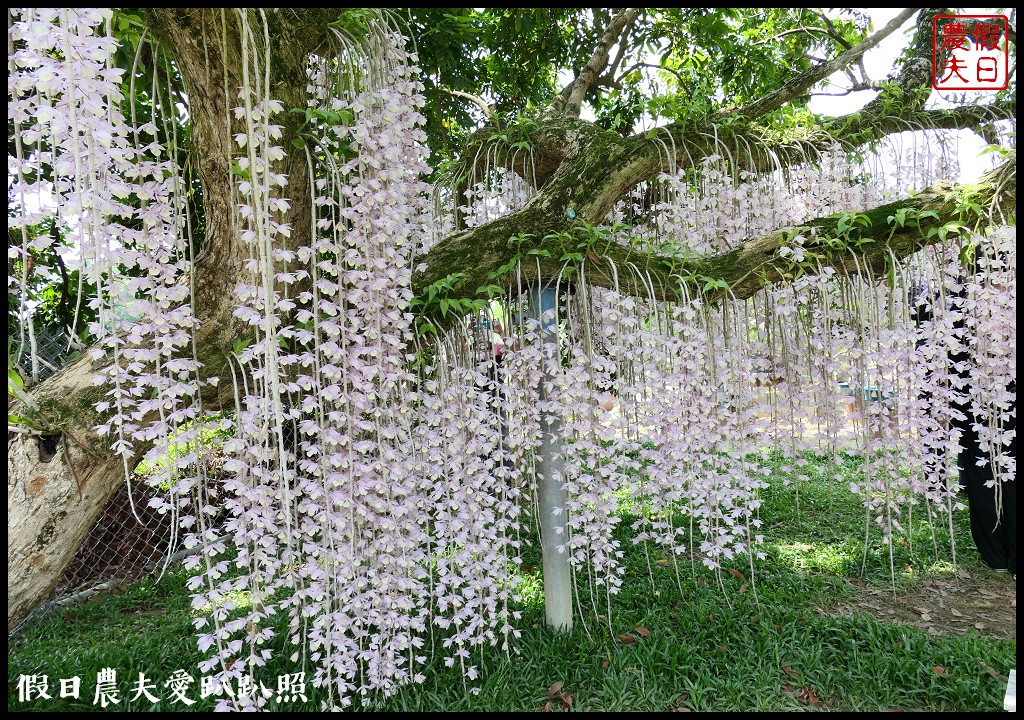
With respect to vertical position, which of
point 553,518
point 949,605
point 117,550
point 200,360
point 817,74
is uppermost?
point 817,74

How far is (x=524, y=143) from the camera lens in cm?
283

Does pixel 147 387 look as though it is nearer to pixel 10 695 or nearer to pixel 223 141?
pixel 223 141

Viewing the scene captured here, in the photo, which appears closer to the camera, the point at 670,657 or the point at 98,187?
the point at 98,187

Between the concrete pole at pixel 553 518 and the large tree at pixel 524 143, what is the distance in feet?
1.64

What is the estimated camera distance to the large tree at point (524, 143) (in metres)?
1.57

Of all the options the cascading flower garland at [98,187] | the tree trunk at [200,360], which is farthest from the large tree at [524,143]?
the cascading flower garland at [98,187]

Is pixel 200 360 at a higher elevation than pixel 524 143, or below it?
below

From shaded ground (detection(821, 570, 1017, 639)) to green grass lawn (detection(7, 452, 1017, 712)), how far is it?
67 mm

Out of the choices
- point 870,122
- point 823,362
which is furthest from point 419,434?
point 870,122

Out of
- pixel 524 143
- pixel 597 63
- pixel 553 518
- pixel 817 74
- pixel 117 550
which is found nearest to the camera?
pixel 553 518

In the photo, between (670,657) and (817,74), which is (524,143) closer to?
(817,74)

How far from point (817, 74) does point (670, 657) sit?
289 centimetres

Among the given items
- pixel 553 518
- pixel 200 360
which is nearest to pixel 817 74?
pixel 553 518

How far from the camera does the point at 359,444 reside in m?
1.53
